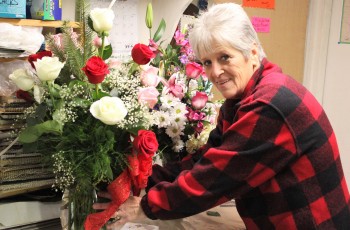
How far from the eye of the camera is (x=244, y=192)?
0.93 meters

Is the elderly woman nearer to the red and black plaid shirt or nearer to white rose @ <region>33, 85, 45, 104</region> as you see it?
the red and black plaid shirt

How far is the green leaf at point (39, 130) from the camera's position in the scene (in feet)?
2.78

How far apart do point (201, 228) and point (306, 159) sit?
1.24 ft

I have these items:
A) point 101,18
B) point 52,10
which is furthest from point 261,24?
point 101,18

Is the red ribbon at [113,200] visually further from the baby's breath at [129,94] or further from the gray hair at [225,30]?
the gray hair at [225,30]

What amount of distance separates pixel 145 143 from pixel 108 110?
130 millimetres

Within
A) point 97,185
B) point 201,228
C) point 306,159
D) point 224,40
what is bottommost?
point 201,228

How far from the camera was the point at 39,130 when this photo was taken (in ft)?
2.82

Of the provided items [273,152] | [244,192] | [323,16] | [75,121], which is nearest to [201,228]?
[244,192]

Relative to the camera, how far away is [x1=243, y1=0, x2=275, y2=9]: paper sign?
192cm

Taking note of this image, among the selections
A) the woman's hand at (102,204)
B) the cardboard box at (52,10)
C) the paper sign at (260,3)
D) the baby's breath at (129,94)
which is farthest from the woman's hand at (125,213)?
the paper sign at (260,3)

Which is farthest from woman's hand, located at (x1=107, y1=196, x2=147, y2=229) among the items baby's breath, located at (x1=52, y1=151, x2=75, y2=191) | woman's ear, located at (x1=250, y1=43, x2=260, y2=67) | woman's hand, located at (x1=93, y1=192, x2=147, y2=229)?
woman's ear, located at (x1=250, y1=43, x2=260, y2=67)

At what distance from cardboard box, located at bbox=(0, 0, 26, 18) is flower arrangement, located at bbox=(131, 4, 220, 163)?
1.21 feet

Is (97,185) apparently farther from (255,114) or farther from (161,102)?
(255,114)
